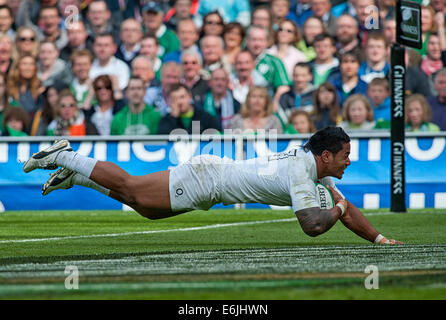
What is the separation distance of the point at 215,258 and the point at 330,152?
1.61 metres

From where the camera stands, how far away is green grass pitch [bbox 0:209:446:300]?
552 cm

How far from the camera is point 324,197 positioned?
28.4 ft

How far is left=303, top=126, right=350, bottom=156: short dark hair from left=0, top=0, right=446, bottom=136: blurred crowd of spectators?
7471 mm

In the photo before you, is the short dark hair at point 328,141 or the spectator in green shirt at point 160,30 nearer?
the short dark hair at point 328,141

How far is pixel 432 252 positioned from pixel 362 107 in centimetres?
820

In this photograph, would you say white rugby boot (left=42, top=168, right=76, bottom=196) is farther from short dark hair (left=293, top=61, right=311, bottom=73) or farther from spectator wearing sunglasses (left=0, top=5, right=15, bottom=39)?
spectator wearing sunglasses (left=0, top=5, right=15, bottom=39)

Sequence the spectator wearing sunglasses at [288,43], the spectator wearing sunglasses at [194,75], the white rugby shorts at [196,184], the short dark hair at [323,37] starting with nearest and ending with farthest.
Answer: the white rugby shorts at [196,184] < the short dark hair at [323,37] < the spectator wearing sunglasses at [194,75] < the spectator wearing sunglasses at [288,43]

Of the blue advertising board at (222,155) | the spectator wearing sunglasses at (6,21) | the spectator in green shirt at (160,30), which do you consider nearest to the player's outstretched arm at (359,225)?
the blue advertising board at (222,155)

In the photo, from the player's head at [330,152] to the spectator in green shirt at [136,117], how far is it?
8.70 m

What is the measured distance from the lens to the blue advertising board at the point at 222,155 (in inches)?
593

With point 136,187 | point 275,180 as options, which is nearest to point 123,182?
point 136,187

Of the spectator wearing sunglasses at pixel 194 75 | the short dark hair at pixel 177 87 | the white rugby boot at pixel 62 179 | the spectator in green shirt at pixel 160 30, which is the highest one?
the spectator in green shirt at pixel 160 30

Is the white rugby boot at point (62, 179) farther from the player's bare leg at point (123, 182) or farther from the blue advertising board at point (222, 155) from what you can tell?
the blue advertising board at point (222, 155)
